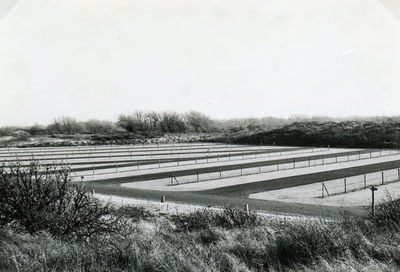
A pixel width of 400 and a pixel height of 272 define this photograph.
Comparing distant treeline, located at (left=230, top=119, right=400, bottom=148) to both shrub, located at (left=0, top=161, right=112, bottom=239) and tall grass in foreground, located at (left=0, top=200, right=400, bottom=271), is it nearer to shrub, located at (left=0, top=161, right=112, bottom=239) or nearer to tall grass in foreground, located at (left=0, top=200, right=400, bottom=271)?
tall grass in foreground, located at (left=0, top=200, right=400, bottom=271)

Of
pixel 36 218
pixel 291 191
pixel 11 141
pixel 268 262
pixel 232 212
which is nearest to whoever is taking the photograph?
pixel 268 262

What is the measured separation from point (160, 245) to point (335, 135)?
8908 centimetres

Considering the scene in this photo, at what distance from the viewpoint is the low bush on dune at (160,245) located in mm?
7215

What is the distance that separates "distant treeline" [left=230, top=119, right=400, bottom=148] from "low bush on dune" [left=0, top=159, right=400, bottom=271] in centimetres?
7509

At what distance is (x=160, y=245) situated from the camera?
8688mm

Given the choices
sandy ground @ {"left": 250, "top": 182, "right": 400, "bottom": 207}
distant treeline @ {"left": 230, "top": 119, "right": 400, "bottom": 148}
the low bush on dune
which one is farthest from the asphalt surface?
distant treeline @ {"left": 230, "top": 119, "right": 400, "bottom": 148}

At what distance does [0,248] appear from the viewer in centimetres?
879

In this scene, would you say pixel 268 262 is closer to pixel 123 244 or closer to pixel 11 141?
pixel 123 244

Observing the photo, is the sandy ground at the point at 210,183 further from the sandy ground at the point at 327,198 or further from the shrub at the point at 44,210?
the shrub at the point at 44,210

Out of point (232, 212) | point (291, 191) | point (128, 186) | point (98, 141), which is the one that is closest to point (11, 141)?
point (98, 141)

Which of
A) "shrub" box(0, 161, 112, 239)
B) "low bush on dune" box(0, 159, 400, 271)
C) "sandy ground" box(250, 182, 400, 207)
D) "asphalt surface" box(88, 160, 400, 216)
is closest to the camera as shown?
"low bush on dune" box(0, 159, 400, 271)

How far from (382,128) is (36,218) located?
91662 millimetres

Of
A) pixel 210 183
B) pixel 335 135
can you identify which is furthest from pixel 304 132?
pixel 210 183

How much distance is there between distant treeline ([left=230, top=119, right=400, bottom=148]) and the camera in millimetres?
82062
